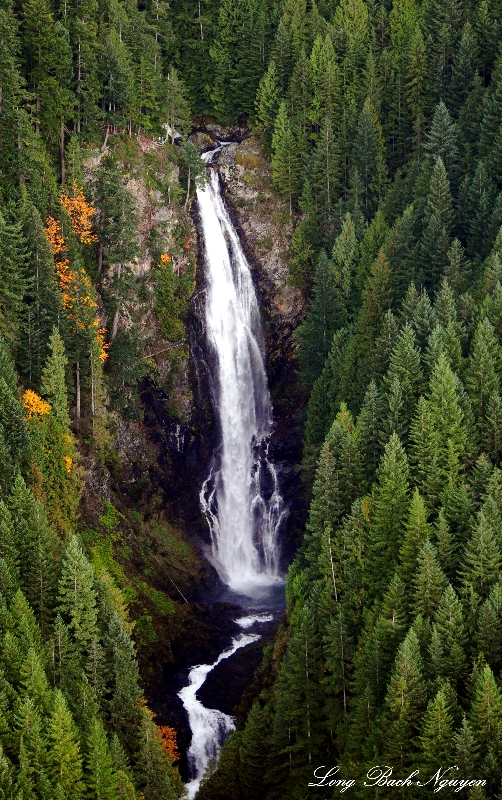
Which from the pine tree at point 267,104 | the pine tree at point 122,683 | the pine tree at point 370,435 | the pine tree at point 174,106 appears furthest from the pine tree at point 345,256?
the pine tree at point 122,683

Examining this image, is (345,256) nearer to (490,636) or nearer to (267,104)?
(267,104)

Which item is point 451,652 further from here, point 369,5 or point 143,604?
point 369,5

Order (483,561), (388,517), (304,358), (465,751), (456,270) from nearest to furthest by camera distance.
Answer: (465,751) → (483,561) → (388,517) → (456,270) → (304,358)

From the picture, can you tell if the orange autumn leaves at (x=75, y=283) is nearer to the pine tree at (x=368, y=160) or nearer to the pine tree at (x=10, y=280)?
the pine tree at (x=10, y=280)

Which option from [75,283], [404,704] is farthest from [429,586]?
[75,283]

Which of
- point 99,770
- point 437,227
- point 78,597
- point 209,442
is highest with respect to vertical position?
point 437,227

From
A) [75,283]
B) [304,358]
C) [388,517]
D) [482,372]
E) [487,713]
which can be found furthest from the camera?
[304,358]
